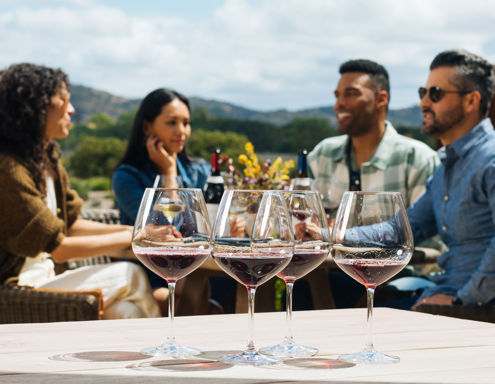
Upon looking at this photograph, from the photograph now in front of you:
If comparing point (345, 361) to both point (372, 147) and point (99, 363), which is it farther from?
point (372, 147)

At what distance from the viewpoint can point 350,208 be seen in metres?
1.11

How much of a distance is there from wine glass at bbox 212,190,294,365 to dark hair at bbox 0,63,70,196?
2220 millimetres

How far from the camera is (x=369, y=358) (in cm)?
109

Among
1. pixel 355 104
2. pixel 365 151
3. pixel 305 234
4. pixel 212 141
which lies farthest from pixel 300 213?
pixel 212 141

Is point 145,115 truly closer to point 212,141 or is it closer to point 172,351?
point 172,351

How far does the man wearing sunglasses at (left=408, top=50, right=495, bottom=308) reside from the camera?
2.88 meters

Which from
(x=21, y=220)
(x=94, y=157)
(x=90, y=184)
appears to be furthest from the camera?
(x=94, y=157)

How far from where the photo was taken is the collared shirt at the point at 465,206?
9.64 ft

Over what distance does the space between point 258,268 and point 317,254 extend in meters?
0.15

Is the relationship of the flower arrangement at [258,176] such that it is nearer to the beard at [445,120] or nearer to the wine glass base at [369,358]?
the beard at [445,120]

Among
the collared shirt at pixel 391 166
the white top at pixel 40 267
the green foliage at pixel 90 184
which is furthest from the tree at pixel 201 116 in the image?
the white top at pixel 40 267

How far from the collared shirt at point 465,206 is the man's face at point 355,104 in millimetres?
1350

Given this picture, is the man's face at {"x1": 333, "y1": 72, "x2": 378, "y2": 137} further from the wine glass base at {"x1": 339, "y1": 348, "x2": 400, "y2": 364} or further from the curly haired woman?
the wine glass base at {"x1": 339, "y1": 348, "x2": 400, "y2": 364}

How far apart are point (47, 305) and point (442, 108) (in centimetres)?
212
